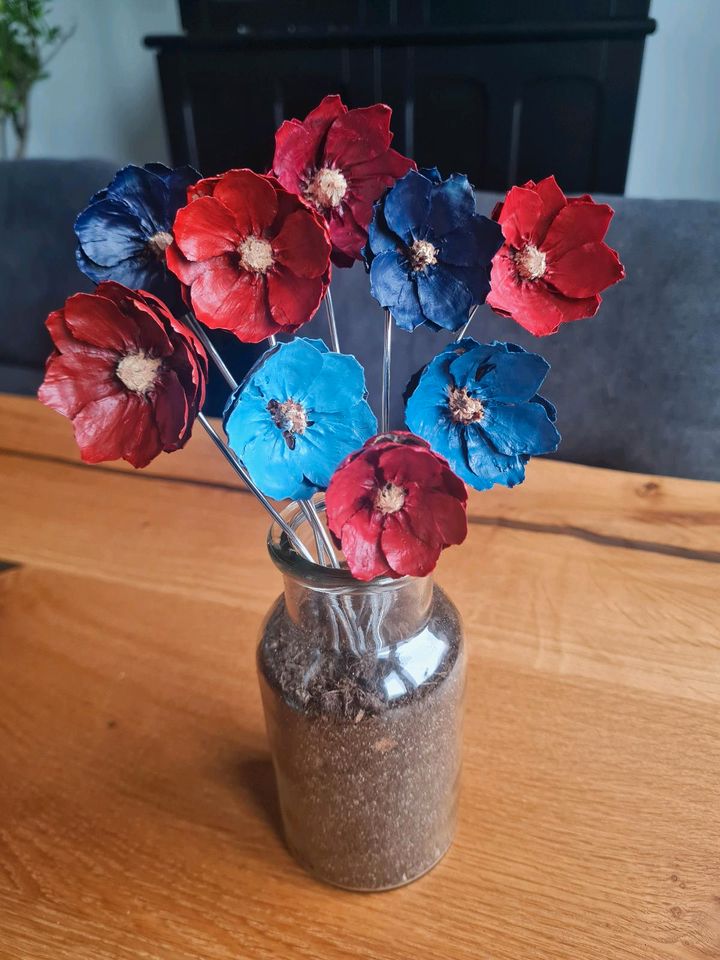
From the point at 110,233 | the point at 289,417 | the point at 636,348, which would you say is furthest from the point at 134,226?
the point at 636,348

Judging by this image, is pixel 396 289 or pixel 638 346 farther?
pixel 638 346

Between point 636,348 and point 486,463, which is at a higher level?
point 486,463

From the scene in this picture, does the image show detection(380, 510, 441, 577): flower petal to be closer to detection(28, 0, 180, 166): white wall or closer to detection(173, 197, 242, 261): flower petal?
detection(173, 197, 242, 261): flower petal

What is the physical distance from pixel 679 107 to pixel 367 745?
2.28 meters

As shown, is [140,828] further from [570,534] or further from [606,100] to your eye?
[606,100]

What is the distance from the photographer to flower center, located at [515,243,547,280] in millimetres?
334

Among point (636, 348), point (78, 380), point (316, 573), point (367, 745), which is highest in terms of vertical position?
point (78, 380)

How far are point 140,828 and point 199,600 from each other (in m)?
0.22

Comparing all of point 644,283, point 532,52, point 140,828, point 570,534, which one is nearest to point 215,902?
point 140,828

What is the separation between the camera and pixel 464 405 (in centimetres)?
34

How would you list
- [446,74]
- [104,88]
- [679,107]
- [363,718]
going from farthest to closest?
[104,88] → [679,107] → [446,74] → [363,718]

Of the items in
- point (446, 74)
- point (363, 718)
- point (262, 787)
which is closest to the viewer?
point (363, 718)

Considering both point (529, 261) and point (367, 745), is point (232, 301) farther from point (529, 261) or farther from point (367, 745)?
point (367, 745)

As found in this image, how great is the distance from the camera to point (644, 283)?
3.60ft
